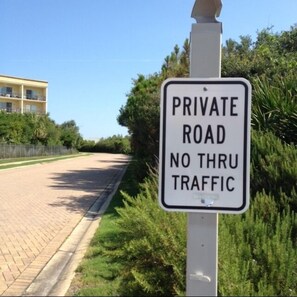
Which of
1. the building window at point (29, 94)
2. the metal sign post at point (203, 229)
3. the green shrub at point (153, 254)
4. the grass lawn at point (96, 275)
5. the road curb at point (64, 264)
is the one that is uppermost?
the building window at point (29, 94)

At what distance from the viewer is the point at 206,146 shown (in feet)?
7.59

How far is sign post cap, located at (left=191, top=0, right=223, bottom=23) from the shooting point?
2490 mm

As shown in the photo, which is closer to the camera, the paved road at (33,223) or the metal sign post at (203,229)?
the metal sign post at (203,229)

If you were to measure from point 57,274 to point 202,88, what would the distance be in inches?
183

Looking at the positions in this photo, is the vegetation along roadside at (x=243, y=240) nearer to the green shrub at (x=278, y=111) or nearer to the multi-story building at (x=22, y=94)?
the green shrub at (x=278, y=111)

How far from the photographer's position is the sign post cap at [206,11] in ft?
8.17

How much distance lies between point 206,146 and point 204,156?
0.05m

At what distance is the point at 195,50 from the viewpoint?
7.86 feet

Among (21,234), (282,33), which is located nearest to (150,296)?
(21,234)

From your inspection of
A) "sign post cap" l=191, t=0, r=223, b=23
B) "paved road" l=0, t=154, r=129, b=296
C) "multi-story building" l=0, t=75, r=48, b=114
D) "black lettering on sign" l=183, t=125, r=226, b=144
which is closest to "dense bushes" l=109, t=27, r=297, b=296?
"paved road" l=0, t=154, r=129, b=296

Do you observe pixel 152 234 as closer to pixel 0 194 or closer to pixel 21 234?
pixel 21 234

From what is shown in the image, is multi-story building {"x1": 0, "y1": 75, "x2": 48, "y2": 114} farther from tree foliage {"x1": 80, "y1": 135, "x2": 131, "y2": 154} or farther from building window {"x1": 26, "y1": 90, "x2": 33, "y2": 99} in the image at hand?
tree foliage {"x1": 80, "y1": 135, "x2": 131, "y2": 154}

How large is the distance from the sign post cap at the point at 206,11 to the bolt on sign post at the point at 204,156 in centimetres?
23

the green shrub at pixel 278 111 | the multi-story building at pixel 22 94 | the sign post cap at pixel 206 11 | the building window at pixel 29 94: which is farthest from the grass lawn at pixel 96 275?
the building window at pixel 29 94
